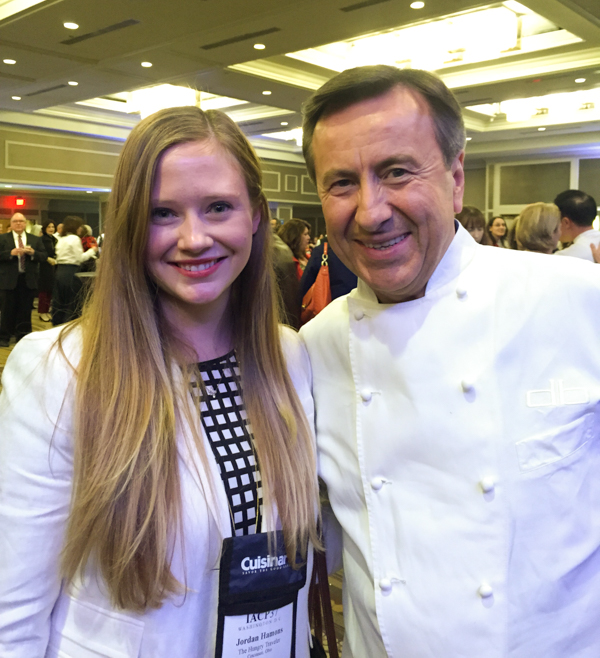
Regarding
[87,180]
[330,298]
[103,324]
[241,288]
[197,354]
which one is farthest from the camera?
[87,180]

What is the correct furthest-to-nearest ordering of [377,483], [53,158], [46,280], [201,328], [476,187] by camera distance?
[476,187]
[53,158]
[46,280]
[201,328]
[377,483]

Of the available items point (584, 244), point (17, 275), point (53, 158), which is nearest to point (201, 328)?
point (584, 244)

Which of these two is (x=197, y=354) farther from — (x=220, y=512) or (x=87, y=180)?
(x=87, y=180)

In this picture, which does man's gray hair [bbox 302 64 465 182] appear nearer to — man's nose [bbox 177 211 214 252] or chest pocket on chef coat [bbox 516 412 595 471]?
man's nose [bbox 177 211 214 252]

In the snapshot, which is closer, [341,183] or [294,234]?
[341,183]

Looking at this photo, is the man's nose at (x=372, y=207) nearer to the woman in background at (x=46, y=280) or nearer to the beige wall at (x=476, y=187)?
the woman in background at (x=46, y=280)

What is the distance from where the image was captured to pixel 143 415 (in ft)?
3.66

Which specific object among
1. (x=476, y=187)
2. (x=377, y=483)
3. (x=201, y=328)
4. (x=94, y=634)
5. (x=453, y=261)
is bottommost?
(x=94, y=634)

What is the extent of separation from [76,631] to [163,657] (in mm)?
167

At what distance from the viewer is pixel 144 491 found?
1.09m

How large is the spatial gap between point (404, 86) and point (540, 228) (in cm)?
298

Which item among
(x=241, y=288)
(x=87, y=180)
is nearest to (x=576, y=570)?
(x=241, y=288)

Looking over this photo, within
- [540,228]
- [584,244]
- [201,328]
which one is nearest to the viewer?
[201,328]

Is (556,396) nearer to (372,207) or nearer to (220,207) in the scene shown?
(372,207)
